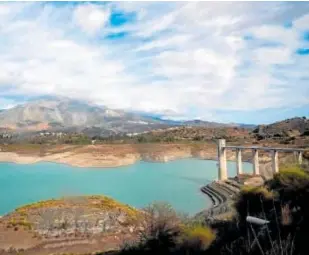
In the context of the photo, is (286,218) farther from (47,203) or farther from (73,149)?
(73,149)

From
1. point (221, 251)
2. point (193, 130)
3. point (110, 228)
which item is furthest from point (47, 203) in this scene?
point (193, 130)

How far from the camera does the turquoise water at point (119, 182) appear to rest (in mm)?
32438

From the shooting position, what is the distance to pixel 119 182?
43219 mm

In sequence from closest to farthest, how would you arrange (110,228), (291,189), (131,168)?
(291,189), (110,228), (131,168)

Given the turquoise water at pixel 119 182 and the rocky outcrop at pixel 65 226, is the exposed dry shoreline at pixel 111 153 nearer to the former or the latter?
the turquoise water at pixel 119 182

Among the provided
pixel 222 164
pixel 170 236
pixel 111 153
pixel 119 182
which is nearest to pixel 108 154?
pixel 111 153

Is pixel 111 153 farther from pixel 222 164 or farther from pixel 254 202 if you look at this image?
pixel 254 202

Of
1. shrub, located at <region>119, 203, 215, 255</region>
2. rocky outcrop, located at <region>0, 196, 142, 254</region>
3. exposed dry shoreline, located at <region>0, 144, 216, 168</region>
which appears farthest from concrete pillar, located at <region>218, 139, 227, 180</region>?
shrub, located at <region>119, 203, 215, 255</region>

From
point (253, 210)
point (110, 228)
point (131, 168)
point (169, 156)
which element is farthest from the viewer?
point (169, 156)

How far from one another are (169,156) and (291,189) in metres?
59.0

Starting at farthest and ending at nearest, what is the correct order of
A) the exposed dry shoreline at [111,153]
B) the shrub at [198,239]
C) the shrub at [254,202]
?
the exposed dry shoreline at [111,153] < the shrub at [254,202] < the shrub at [198,239]

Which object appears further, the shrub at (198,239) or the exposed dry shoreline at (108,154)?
the exposed dry shoreline at (108,154)

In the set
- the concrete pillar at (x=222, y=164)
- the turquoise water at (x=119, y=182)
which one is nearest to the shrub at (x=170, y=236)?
the turquoise water at (x=119, y=182)

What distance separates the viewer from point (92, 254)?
13414 millimetres
